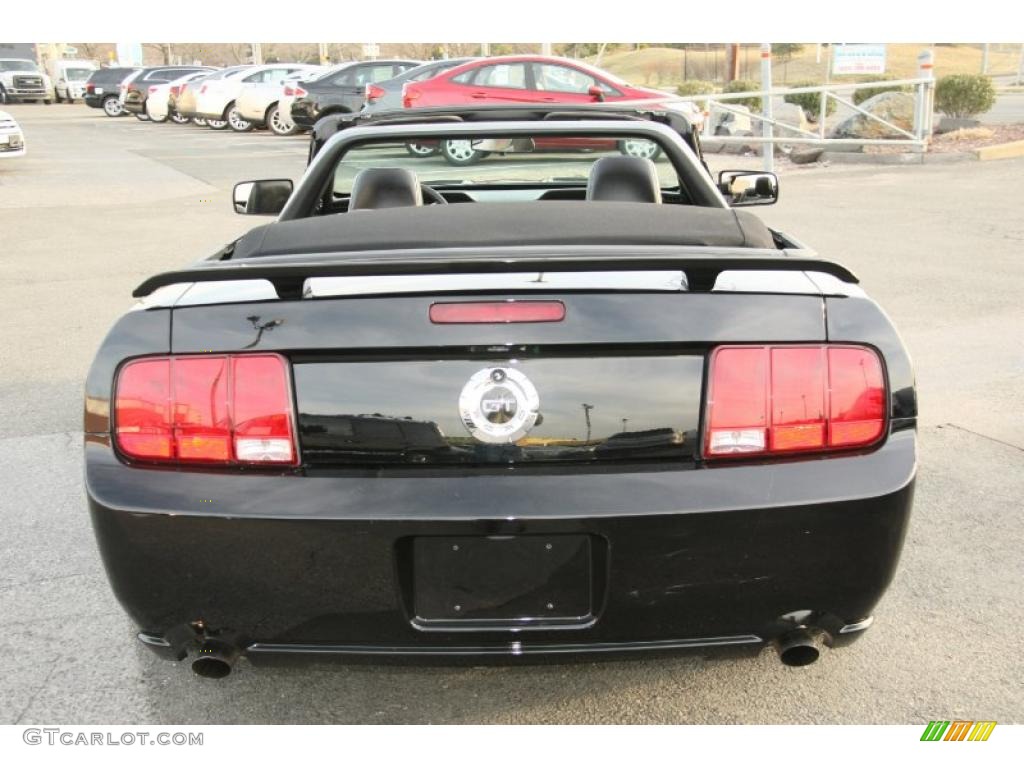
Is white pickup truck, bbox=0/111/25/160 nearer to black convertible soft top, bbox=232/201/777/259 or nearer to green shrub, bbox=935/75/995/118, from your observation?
black convertible soft top, bbox=232/201/777/259

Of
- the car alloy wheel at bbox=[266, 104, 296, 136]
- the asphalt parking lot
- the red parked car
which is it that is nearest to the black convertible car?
the asphalt parking lot

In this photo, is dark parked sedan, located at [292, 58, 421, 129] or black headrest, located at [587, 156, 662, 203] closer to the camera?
black headrest, located at [587, 156, 662, 203]

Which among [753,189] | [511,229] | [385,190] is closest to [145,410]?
[511,229]

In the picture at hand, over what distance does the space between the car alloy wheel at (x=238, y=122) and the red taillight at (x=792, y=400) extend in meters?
26.7

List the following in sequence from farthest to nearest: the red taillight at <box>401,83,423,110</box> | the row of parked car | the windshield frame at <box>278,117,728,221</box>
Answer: the red taillight at <box>401,83,423,110</box> → the row of parked car → the windshield frame at <box>278,117,728,221</box>

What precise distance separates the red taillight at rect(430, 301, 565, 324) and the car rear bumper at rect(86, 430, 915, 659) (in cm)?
32

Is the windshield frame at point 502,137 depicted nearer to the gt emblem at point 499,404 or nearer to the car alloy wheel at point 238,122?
the gt emblem at point 499,404

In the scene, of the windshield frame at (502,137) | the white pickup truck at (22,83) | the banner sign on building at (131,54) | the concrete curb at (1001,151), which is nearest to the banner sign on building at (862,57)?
the concrete curb at (1001,151)

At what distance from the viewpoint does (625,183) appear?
3.70 meters

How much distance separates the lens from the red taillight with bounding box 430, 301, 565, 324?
7.00 feet

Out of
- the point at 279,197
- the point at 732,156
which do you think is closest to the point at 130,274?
the point at 279,197

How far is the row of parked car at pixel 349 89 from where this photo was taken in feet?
51.9

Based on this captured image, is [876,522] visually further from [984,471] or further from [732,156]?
[732,156]
